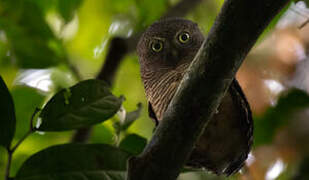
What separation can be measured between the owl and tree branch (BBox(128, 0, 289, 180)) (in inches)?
27.0

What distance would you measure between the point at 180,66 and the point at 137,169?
3.57ft

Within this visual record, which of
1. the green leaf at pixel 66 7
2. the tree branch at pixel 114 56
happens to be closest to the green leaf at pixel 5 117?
the tree branch at pixel 114 56

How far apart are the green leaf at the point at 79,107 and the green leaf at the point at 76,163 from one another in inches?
3.8

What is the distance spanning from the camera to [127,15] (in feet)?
13.4

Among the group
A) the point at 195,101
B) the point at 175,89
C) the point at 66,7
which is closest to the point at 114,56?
the point at 66,7

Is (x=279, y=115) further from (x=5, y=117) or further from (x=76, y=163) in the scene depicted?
(x=5, y=117)

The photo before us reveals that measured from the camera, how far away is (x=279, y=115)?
2705mm

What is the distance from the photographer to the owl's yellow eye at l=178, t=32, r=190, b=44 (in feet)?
8.12

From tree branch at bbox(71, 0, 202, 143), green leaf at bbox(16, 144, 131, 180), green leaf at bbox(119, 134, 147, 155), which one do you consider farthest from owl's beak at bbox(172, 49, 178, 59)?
green leaf at bbox(16, 144, 131, 180)

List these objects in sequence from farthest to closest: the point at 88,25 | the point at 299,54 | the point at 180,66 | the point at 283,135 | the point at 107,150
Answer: the point at 88,25 → the point at 299,54 → the point at 283,135 → the point at 180,66 → the point at 107,150

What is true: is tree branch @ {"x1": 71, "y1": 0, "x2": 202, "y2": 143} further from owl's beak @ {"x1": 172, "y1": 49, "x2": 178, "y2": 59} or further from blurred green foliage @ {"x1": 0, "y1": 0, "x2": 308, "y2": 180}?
owl's beak @ {"x1": 172, "y1": 49, "x2": 178, "y2": 59}

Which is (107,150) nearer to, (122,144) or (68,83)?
(122,144)

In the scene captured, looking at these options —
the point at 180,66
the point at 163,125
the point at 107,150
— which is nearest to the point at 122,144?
the point at 107,150

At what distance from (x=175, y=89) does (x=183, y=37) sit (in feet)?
1.19
